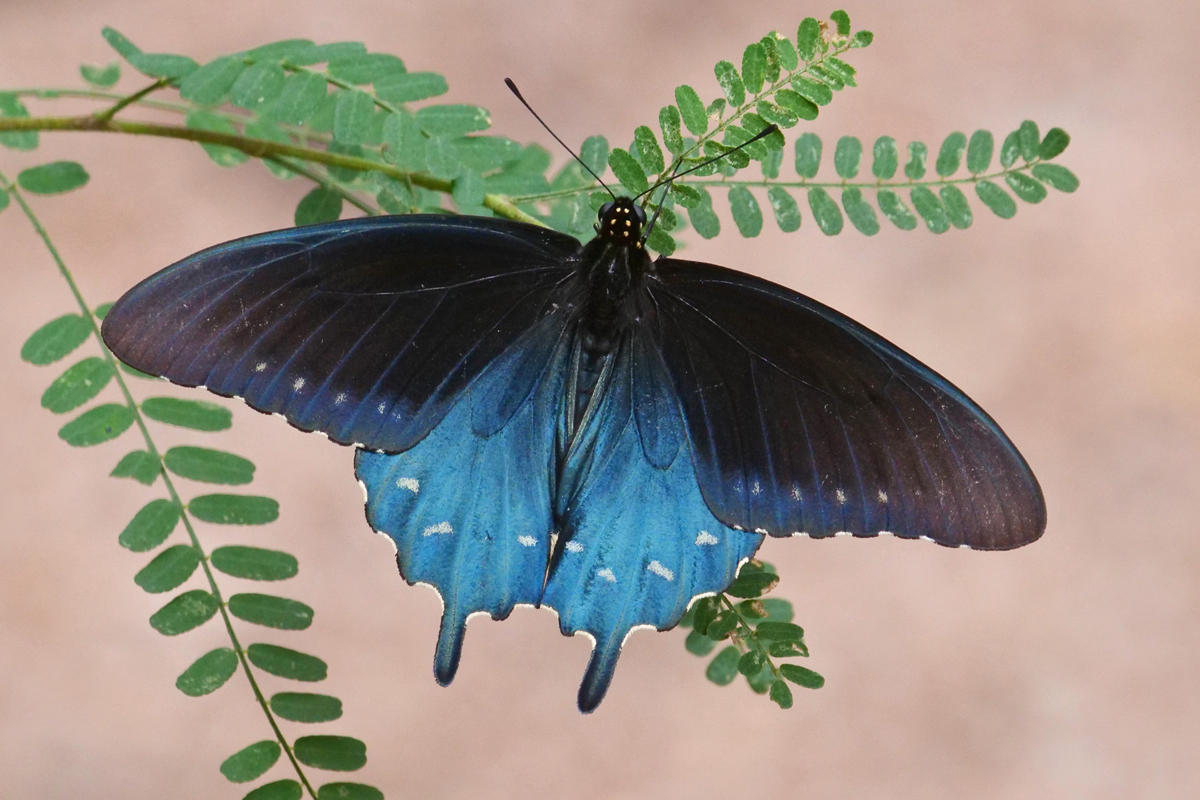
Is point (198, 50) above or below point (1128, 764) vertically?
above

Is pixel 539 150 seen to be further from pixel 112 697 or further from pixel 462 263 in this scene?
pixel 112 697

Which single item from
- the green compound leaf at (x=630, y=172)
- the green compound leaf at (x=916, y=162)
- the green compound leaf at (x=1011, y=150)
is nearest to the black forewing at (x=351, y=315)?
the green compound leaf at (x=630, y=172)

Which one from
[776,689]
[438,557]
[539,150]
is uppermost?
[539,150]

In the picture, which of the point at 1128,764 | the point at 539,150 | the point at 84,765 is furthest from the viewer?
the point at 1128,764

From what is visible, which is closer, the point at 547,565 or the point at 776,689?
the point at 776,689

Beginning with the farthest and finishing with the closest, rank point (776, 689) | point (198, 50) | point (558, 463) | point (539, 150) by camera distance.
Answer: point (198, 50) < point (539, 150) < point (558, 463) < point (776, 689)

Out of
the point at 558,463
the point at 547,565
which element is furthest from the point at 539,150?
the point at 547,565

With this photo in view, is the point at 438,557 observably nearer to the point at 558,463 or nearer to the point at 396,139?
the point at 558,463
